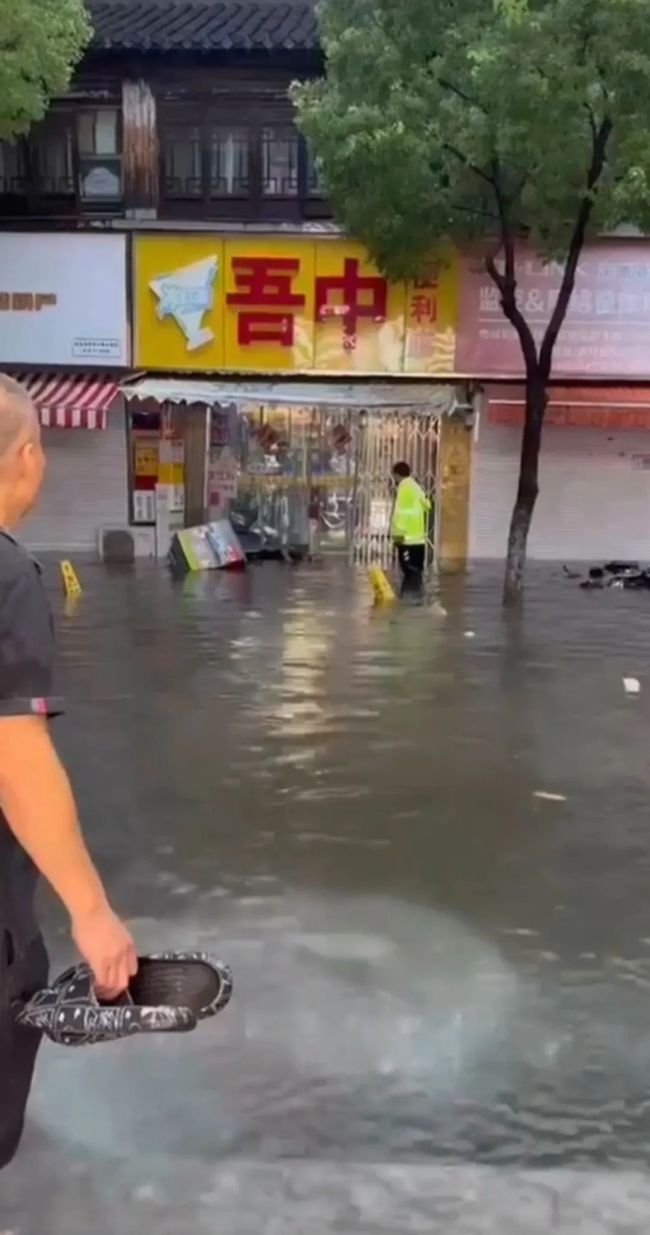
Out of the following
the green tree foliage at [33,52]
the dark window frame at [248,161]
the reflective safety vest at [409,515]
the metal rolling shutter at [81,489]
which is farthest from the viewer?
the metal rolling shutter at [81,489]

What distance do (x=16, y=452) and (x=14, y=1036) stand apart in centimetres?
119

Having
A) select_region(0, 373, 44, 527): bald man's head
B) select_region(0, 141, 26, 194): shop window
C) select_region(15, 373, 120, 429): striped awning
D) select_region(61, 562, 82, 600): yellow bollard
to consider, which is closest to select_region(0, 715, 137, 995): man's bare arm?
select_region(0, 373, 44, 527): bald man's head

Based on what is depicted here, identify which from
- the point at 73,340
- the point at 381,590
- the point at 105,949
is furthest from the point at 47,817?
the point at 73,340

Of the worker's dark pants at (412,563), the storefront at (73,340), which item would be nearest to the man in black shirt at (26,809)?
the worker's dark pants at (412,563)

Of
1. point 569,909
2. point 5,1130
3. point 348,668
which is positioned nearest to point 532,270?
point 348,668

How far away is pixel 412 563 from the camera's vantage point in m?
17.7

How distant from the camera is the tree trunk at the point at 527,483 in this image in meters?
16.1

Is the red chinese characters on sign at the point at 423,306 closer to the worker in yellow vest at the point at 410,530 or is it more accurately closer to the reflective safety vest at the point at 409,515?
the worker in yellow vest at the point at 410,530

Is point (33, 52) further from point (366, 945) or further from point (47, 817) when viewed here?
point (47, 817)

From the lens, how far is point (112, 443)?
65.4 ft

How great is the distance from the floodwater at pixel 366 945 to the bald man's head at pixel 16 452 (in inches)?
75.3

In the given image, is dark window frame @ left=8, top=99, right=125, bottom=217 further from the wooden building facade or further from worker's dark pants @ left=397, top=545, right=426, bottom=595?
worker's dark pants @ left=397, top=545, right=426, bottom=595

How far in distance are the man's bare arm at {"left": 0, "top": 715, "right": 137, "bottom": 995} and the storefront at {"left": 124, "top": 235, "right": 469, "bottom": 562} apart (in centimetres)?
1655

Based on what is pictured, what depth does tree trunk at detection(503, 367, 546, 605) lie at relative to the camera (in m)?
16.1
